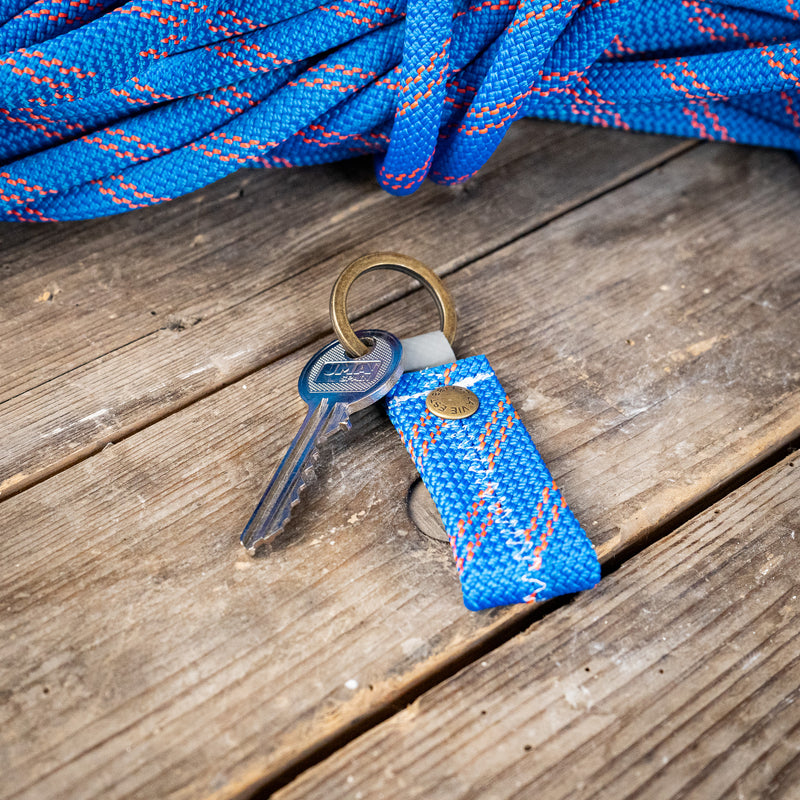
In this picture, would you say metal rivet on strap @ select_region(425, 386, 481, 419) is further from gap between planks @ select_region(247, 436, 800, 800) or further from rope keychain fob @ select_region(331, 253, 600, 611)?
gap between planks @ select_region(247, 436, 800, 800)

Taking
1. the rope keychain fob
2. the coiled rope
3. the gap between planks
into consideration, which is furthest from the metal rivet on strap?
the coiled rope

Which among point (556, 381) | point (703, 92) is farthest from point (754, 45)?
point (556, 381)

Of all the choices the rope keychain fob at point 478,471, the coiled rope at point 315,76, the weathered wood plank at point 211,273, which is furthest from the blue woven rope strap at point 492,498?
the coiled rope at point 315,76

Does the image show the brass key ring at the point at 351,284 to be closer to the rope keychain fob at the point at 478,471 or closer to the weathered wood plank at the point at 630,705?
the rope keychain fob at the point at 478,471

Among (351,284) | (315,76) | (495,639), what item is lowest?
(495,639)

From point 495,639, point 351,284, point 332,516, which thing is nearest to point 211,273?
point 351,284

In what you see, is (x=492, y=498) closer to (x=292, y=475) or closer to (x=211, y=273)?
(x=292, y=475)

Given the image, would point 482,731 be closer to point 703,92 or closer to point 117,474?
point 117,474
